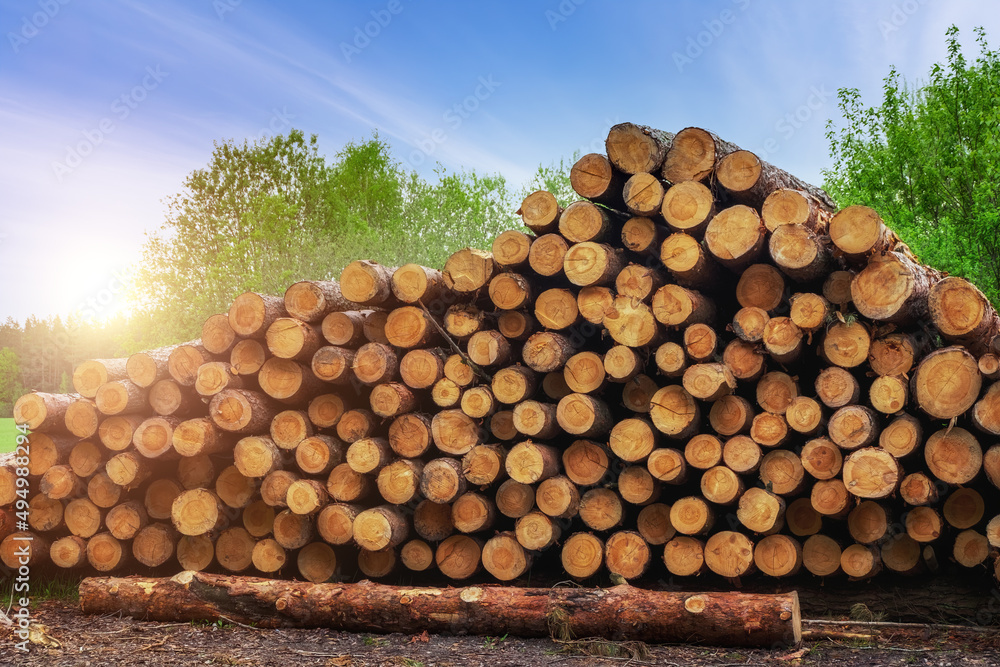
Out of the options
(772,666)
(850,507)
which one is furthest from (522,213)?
(772,666)

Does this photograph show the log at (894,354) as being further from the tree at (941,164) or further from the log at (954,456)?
the tree at (941,164)

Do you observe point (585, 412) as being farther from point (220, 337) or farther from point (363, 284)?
point (220, 337)

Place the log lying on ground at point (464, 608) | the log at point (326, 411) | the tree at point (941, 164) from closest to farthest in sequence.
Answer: the log lying on ground at point (464, 608) → the log at point (326, 411) → the tree at point (941, 164)

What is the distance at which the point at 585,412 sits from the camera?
4754 mm

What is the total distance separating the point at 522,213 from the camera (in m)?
5.07

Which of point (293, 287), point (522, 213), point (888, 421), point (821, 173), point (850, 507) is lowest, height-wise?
point (850, 507)

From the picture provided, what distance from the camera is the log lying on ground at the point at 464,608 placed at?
400cm

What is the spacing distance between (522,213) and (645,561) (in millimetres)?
2452

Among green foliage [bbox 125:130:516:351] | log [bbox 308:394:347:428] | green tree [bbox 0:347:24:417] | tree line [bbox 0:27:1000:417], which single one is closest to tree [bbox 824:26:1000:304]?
tree line [bbox 0:27:1000:417]

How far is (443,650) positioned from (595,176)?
3.13 m

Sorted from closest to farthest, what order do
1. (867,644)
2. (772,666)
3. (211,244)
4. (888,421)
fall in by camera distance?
1. (772,666)
2. (867,644)
3. (888,421)
4. (211,244)

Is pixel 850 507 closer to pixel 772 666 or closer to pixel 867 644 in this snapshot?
pixel 867 644

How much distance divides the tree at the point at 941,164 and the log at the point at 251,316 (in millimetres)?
15754

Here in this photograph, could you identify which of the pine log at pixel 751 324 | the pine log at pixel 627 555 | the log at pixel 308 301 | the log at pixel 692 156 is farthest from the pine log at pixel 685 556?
the log at pixel 308 301
